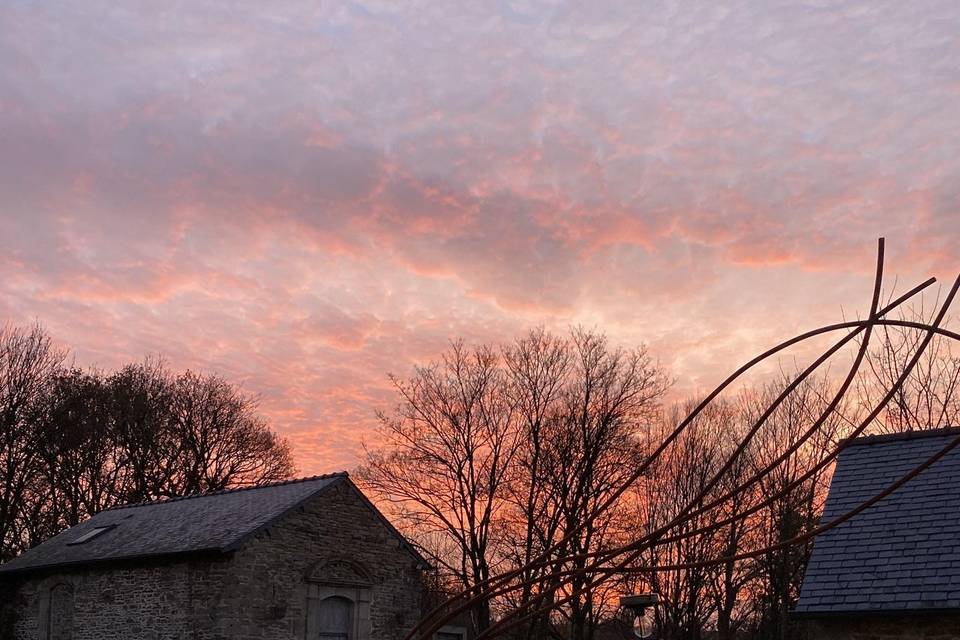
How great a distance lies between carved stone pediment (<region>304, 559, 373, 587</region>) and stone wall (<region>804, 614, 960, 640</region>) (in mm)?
10343

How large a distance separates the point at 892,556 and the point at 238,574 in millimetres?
11623

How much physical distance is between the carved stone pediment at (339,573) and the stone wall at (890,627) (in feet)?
33.9

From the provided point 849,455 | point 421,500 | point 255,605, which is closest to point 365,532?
point 255,605

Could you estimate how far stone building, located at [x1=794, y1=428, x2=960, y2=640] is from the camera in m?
11.4

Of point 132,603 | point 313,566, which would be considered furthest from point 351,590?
point 132,603

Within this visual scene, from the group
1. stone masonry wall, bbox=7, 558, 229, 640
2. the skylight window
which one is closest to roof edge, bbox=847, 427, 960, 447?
stone masonry wall, bbox=7, 558, 229, 640

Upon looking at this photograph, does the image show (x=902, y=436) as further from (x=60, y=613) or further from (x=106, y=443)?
(x=106, y=443)

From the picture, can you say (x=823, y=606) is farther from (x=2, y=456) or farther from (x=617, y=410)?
(x=2, y=456)

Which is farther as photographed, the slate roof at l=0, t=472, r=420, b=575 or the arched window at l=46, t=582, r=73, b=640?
the arched window at l=46, t=582, r=73, b=640

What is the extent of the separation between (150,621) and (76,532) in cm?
712

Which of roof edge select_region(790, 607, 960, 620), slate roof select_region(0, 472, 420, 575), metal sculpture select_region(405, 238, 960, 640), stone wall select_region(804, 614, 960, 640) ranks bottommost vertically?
stone wall select_region(804, 614, 960, 640)

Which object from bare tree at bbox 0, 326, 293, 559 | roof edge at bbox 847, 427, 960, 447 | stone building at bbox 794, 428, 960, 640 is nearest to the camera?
stone building at bbox 794, 428, 960, 640

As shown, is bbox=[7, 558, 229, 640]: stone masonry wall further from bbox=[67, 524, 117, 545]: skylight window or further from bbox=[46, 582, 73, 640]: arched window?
bbox=[67, 524, 117, 545]: skylight window

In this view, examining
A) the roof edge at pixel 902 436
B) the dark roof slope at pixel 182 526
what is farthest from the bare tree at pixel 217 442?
the roof edge at pixel 902 436
